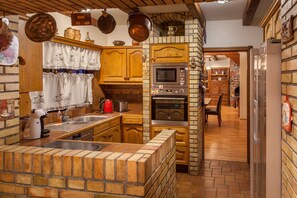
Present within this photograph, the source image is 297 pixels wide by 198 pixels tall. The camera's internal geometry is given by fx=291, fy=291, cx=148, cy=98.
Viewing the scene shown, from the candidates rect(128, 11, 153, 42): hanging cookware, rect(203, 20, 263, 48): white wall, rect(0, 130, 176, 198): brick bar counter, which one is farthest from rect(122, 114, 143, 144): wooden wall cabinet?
rect(0, 130, 176, 198): brick bar counter

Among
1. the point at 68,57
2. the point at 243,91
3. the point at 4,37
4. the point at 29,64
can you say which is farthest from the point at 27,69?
the point at 243,91

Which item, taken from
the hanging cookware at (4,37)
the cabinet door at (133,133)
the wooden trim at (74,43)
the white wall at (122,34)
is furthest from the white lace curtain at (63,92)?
the hanging cookware at (4,37)

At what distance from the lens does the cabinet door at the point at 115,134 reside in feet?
15.0

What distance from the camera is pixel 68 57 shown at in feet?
14.4

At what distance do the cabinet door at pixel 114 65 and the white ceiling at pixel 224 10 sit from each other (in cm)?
161

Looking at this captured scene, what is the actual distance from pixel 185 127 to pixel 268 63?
8.94 ft

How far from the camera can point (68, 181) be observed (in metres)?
1.84

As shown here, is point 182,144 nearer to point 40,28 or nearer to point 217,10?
point 217,10

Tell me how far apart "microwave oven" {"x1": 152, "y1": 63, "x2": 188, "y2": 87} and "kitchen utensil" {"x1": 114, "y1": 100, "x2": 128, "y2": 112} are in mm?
943

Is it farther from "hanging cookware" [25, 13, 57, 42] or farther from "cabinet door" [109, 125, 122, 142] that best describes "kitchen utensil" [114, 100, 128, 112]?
"hanging cookware" [25, 13, 57, 42]

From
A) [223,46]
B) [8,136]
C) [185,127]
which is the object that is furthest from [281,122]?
[223,46]

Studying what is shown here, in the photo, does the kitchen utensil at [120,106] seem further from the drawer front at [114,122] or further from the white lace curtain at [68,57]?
the white lace curtain at [68,57]

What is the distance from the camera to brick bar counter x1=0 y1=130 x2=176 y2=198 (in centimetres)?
173

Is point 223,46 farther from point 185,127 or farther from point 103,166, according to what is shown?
point 103,166
